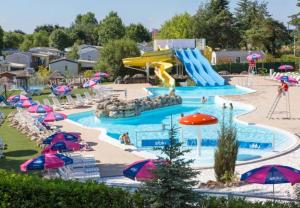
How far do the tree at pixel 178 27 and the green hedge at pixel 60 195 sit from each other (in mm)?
63574

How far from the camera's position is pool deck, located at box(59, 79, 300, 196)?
47.3 feet

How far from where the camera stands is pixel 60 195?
962 cm

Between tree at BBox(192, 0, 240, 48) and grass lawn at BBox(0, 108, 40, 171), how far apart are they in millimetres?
50632

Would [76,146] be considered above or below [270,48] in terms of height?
below

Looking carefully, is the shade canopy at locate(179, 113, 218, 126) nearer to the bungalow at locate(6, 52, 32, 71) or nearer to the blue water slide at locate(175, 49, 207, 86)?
the blue water slide at locate(175, 49, 207, 86)

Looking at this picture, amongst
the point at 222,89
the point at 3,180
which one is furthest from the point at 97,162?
the point at 222,89

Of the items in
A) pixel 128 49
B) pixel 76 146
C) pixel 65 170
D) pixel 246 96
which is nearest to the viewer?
pixel 65 170

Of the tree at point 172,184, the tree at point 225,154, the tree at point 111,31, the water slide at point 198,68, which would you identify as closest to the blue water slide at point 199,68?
the water slide at point 198,68

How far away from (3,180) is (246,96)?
27026mm

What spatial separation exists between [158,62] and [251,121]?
21.5 meters

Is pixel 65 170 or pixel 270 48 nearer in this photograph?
pixel 65 170

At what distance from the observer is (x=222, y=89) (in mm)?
41438

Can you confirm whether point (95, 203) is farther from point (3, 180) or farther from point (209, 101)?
point (209, 101)

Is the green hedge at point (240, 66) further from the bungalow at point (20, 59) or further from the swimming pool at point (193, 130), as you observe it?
the bungalow at point (20, 59)
